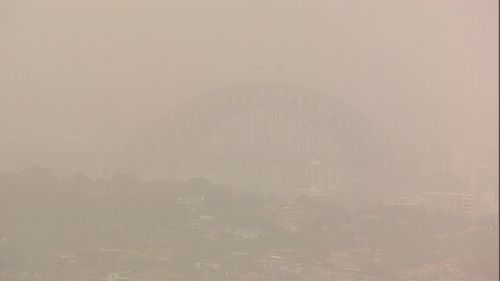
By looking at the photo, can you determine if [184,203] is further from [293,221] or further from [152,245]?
[293,221]

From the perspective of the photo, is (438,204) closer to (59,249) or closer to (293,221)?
(293,221)

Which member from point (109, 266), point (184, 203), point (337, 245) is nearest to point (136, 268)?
point (109, 266)

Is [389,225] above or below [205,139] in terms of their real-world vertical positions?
below

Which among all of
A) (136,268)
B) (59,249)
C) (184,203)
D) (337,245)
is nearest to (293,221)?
(337,245)

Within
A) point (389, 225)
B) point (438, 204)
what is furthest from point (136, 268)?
point (438, 204)

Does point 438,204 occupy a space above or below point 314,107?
below

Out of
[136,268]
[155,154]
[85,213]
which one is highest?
[155,154]

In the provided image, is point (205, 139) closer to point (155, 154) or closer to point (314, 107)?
point (155, 154)
